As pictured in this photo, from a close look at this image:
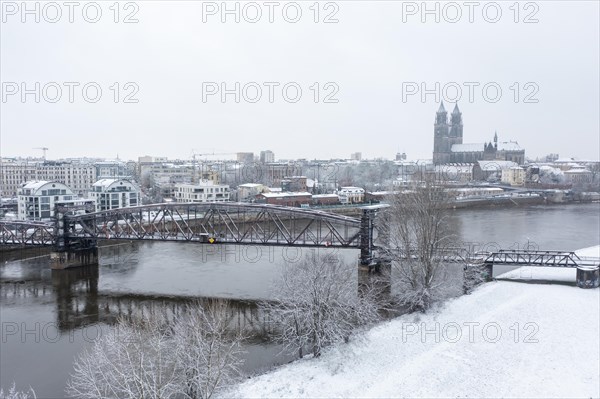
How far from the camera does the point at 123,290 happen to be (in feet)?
70.5

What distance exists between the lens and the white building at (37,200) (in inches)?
1485

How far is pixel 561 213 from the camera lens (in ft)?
172

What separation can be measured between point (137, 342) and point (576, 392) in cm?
981

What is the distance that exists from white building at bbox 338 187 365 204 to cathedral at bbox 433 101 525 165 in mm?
71929

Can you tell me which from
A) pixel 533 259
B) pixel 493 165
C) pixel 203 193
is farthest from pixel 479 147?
pixel 533 259

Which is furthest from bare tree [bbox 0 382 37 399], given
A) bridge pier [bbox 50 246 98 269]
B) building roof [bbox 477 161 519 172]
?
building roof [bbox 477 161 519 172]

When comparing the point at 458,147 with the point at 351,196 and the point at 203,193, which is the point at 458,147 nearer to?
the point at 351,196

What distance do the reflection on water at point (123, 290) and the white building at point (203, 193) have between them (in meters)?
17.9

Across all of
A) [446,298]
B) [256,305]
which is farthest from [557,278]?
[256,305]

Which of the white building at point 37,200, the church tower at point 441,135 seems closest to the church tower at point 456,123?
the church tower at point 441,135

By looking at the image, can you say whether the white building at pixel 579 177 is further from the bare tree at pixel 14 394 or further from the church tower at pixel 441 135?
the bare tree at pixel 14 394

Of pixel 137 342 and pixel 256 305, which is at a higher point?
pixel 137 342

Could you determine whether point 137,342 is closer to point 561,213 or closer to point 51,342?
point 51,342

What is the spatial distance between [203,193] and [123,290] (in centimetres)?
3007
